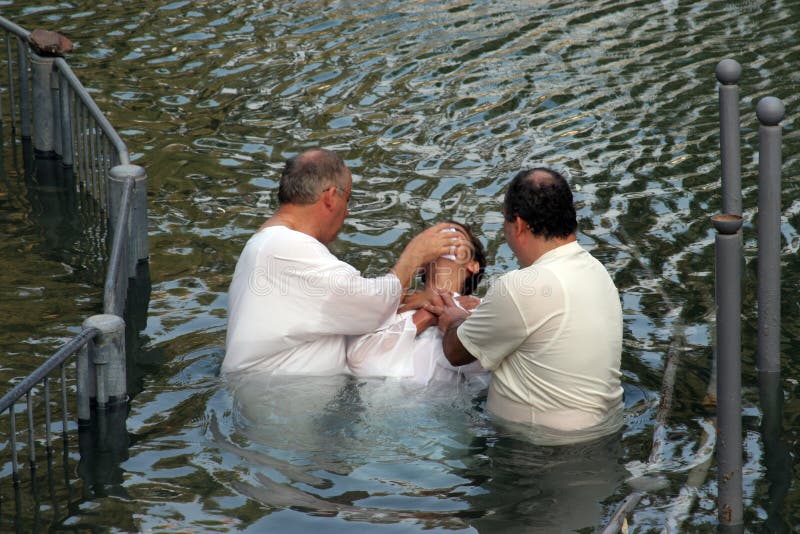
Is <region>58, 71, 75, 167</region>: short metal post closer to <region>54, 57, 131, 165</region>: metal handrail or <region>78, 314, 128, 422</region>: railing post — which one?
<region>54, 57, 131, 165</region>: metal handrail

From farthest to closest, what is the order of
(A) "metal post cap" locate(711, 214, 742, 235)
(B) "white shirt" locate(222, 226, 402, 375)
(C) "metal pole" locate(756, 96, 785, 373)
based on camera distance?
(B) "white shirt" locate(222, 226, 402, 375) → (C) "metal pole" locate(756, 96, 785, 373) → (A) "metal post cap" locate(711, 214, 742, 235)

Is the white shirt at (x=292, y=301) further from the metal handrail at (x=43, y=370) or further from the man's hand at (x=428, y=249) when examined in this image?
the metal handrail at (x=43, y=370)

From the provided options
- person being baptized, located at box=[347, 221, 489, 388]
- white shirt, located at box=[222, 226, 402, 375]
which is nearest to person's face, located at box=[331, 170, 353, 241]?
white shirt, located at box=[222, 226, 402, 375]

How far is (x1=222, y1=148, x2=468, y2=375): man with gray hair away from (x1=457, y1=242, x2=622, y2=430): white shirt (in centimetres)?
84

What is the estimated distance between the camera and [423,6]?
16.8 m

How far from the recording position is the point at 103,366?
6.77 m

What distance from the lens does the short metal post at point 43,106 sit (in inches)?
422

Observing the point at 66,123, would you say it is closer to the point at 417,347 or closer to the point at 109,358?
the point at 109,358

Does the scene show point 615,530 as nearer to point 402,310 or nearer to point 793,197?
point 402,310

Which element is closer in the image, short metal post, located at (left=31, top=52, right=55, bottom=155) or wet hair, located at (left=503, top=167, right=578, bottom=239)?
wet hair, located at (left=503, top=167, right=578, bottom=239)

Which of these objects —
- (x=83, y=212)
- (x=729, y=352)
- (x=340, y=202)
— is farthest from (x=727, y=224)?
(x=83, y=212)

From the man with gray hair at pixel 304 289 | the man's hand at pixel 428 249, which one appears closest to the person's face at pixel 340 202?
the man with gray hair at pixel 304 289

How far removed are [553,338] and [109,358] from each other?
2.46 metres

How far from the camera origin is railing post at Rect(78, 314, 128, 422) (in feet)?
21.5
